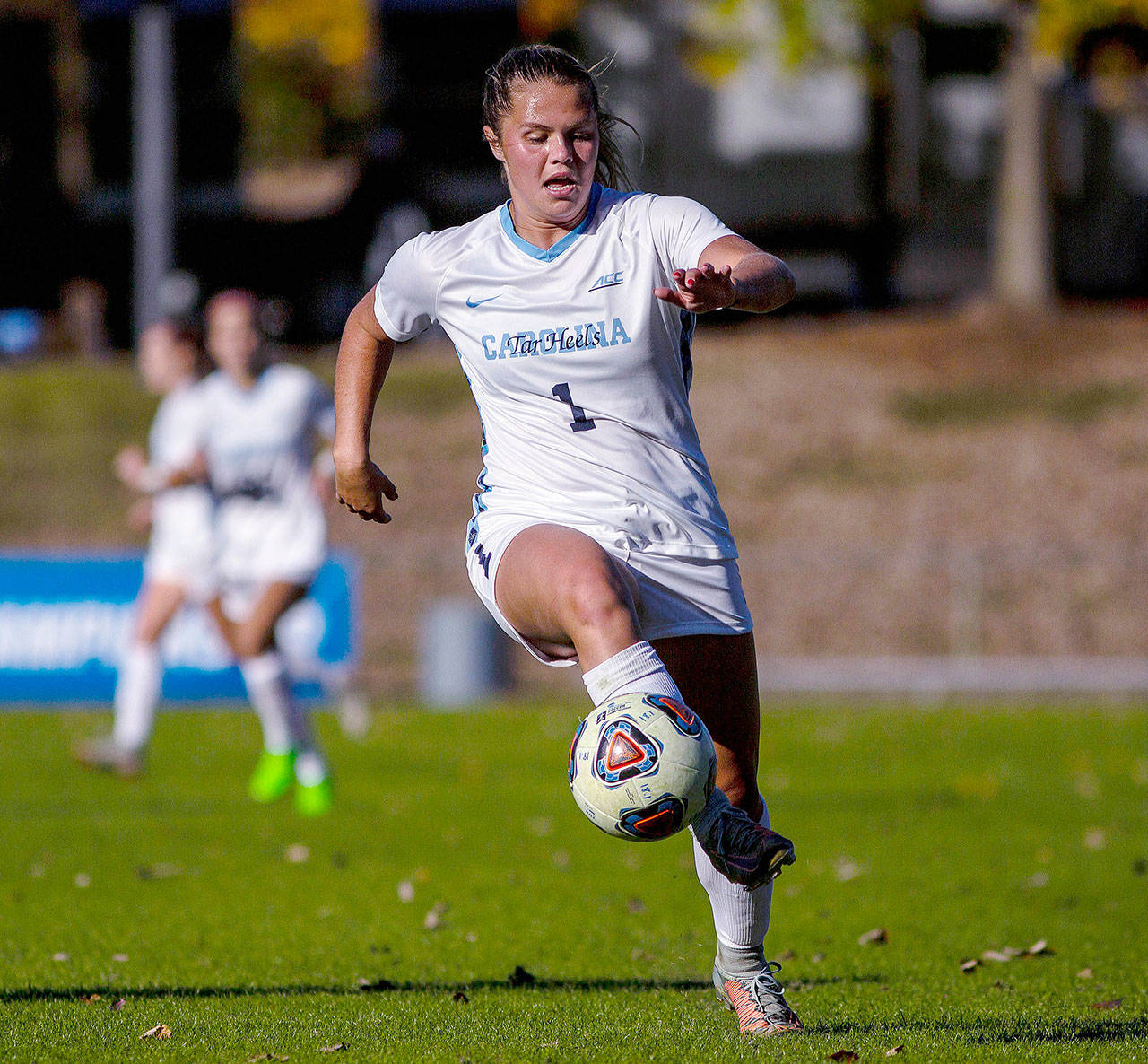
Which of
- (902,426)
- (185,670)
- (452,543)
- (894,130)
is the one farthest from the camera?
(894,130)

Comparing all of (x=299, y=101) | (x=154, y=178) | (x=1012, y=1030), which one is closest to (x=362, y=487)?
(x=1012, y=1030)

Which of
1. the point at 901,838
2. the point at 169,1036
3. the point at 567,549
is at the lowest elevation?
the point at 901,838

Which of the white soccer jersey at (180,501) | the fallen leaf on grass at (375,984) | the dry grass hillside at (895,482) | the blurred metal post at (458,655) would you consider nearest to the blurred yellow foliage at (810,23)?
the dry grass hillside at (895,482)

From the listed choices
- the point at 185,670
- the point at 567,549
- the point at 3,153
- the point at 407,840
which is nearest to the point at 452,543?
the point at 185,670

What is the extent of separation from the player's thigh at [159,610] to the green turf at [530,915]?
93cm

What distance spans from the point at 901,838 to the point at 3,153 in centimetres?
3716

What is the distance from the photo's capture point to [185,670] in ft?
56.5

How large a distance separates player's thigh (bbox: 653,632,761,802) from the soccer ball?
54 cm

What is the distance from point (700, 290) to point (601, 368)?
0.62 meters

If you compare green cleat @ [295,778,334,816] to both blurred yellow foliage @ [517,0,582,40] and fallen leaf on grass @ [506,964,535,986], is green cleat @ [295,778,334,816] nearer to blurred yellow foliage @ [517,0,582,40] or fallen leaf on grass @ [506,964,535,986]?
fallen leaf on grass @ [506,964,535,986]

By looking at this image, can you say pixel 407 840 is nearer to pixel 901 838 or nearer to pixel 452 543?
pixel 901 838

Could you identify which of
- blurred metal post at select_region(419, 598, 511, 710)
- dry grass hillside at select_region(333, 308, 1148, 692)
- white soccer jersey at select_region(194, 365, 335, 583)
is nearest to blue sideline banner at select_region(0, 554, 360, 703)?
blurred metal post at select_region(419, 598, 511, 710)

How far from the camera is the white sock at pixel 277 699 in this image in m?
10.2

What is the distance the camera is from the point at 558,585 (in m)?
4.57
